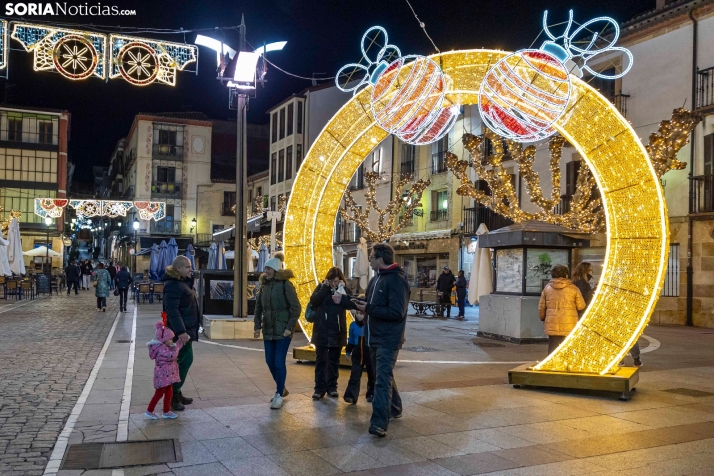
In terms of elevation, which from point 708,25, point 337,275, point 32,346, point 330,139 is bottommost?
point 32,346

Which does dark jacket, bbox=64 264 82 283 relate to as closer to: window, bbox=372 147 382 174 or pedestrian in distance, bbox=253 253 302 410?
window, bbox=372 147 382 174

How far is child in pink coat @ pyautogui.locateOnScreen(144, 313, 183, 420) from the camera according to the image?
688 centimetres

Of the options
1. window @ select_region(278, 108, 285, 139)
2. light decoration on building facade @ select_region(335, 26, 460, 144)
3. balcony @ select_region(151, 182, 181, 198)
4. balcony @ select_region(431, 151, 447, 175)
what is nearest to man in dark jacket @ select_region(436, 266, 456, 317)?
balcony @ select_region(431, 151, 447, 175)

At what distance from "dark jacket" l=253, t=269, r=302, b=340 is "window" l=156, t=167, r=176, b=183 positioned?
183 feet

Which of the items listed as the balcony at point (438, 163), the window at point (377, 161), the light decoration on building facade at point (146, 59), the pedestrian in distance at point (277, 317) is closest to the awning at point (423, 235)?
the balcony at point (438, 163)

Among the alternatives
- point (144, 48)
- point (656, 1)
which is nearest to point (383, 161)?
point (656, 1)

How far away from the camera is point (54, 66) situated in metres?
13.7

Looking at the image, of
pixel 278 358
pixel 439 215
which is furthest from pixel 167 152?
pixel 278 358

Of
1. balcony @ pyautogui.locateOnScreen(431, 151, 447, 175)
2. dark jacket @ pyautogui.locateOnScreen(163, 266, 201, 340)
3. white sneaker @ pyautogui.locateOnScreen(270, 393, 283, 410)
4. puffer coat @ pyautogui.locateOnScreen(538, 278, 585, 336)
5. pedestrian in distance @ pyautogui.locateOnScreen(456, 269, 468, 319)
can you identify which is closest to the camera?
dark jacket @ pyautogui.locateOnScreen(163, 266, 201, 340)

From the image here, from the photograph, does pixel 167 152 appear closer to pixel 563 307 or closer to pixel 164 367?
pixel 563 307

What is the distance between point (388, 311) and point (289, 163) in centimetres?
4299

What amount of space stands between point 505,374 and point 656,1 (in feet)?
61.2

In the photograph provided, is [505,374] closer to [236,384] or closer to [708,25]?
[236,384]

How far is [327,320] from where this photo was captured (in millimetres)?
8406
